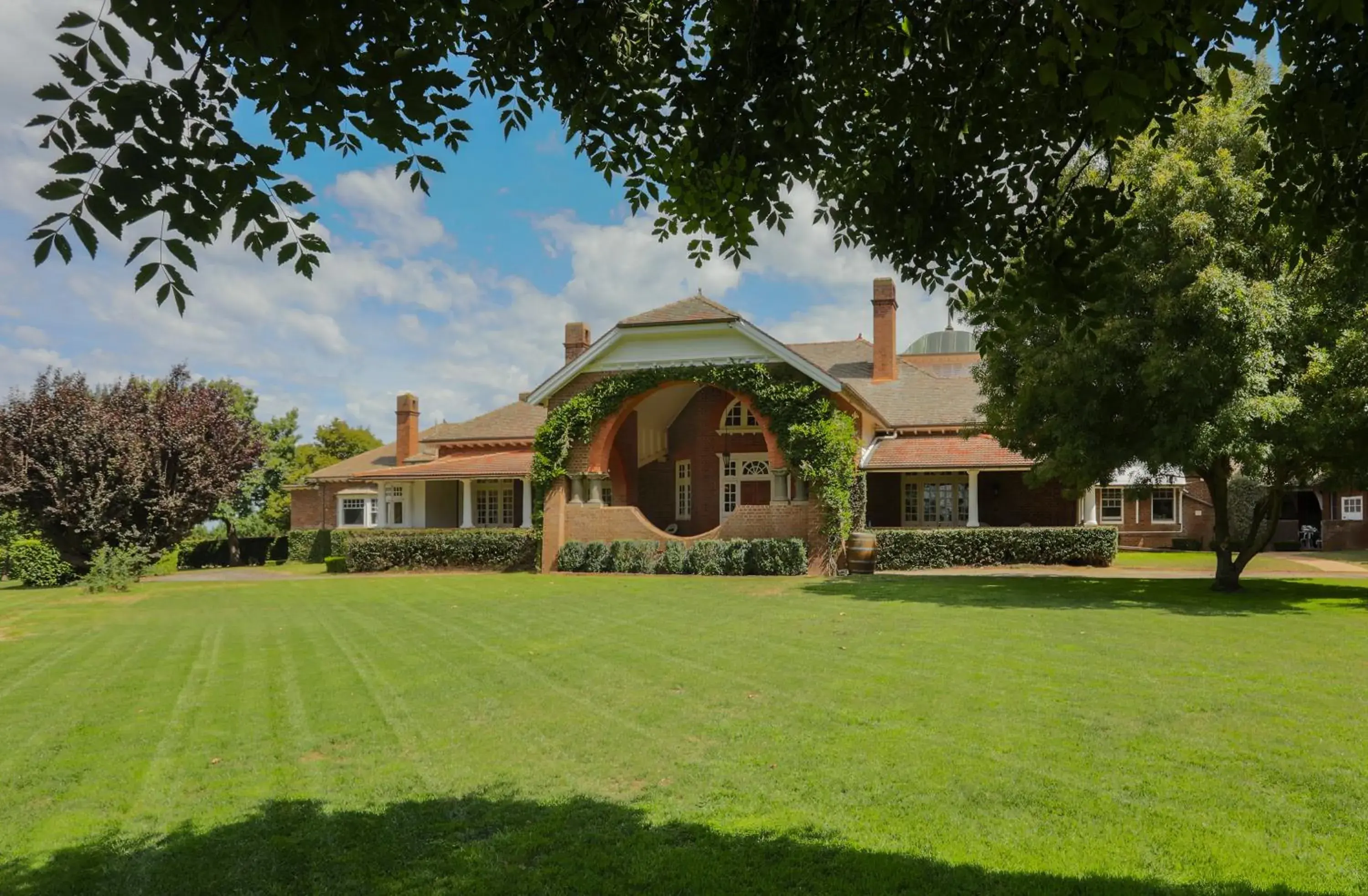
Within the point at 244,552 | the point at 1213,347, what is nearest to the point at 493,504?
the point at 244,552

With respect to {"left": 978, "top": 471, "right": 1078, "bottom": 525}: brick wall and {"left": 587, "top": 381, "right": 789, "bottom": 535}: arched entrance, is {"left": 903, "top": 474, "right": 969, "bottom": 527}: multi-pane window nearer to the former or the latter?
{"left": 978, "top": 471, "right": 1078, "bottom": 525}: brick wall

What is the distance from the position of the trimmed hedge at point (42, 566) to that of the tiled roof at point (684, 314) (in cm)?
1858

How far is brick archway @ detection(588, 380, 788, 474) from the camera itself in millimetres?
24297

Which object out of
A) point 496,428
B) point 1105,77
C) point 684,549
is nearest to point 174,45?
point 1105,77

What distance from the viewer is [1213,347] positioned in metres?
15.6

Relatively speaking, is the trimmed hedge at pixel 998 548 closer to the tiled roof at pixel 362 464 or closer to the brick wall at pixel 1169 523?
the brick wall at pixel 1169 523

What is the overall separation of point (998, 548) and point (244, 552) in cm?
3437

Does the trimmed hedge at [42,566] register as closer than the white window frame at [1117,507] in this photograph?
Yes

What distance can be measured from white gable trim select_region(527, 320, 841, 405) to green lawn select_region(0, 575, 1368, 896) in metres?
12.4

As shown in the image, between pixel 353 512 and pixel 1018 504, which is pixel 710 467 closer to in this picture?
pixel 1018 504

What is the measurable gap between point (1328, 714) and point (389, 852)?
7367mm

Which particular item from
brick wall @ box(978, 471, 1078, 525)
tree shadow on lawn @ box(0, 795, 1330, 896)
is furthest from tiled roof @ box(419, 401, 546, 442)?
tree shadow on lawn @ box(0, 795, 1330, 896)

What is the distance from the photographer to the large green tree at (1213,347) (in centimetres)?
1530

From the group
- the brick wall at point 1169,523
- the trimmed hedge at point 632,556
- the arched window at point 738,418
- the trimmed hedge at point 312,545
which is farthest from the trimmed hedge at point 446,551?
the brick wall at point 1169,523
